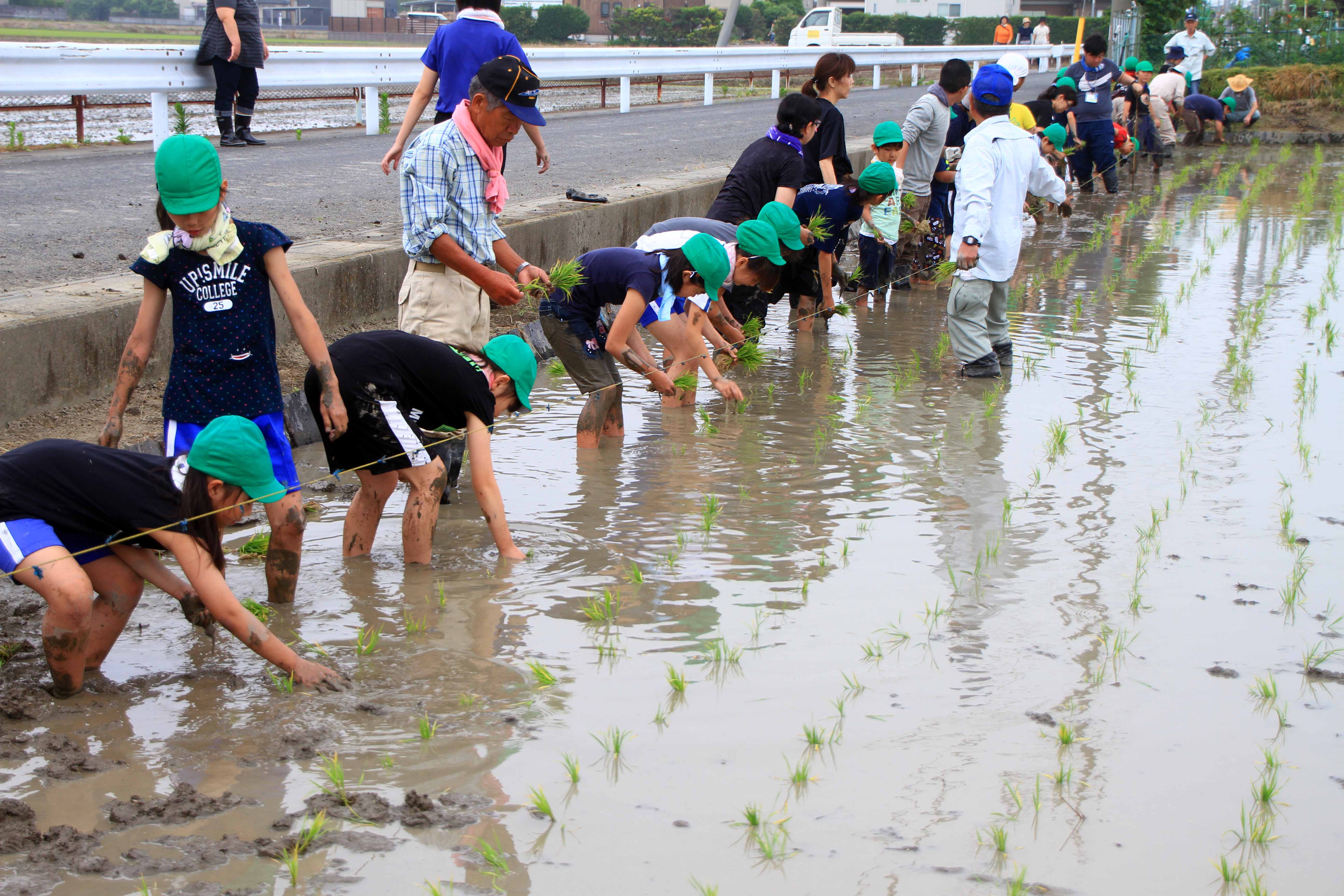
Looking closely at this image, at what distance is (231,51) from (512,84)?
6080 millimetres

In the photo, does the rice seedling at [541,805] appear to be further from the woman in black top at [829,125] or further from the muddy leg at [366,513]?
the woman in black top at [829,125]

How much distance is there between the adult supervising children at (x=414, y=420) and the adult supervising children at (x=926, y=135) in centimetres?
505

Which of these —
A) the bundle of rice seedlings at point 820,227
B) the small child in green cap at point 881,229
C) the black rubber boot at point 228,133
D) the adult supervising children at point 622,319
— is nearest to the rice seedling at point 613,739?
the adult supervising children at point 622,319

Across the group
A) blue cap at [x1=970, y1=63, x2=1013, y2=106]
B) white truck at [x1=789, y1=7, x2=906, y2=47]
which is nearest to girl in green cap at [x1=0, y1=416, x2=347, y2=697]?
blue cap at [x1=970, y1=63, x2=1013, y2=106]

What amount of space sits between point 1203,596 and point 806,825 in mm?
1889

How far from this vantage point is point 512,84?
427 cm

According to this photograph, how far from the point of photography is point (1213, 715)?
3168mm

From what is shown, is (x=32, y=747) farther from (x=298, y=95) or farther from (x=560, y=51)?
(x=298, y=95)

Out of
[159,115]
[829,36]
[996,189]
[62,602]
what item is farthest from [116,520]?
[829,36]

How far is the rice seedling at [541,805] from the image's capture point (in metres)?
2.69

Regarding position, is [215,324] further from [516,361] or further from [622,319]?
[622,319]

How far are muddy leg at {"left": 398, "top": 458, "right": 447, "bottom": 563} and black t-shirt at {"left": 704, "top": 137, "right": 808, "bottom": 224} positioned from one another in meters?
3.29

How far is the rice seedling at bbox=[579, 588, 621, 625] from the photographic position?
3.73 meters

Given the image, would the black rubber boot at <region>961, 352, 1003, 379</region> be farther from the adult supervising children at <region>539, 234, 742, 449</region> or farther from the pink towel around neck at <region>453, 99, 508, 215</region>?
the pink towel around neck at <region>453, 99, 508, 215</region>
